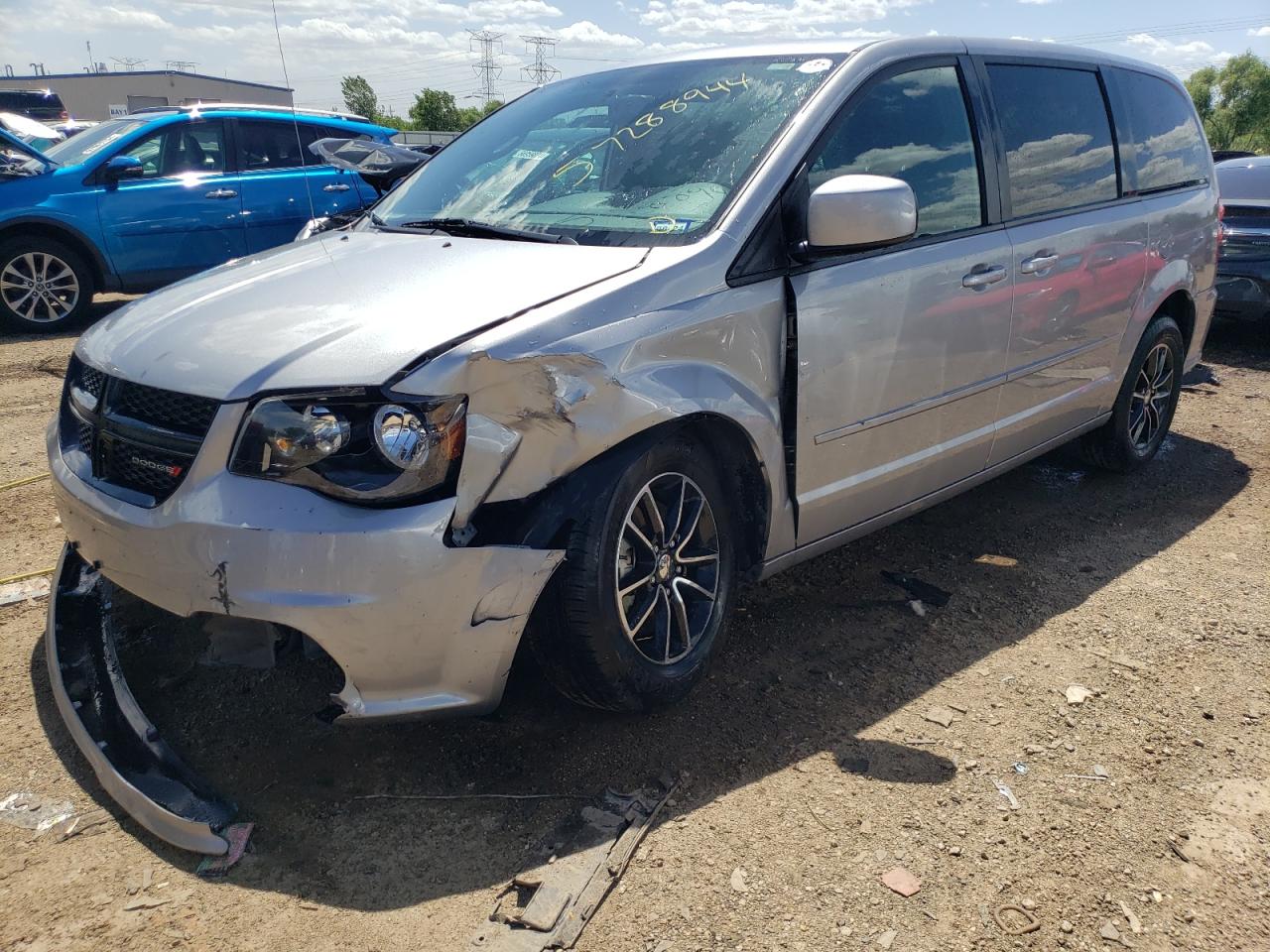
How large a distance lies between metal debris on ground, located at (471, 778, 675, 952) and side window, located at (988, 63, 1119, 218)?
2.64 metres

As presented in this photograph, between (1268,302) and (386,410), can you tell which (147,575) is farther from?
(1268,302)

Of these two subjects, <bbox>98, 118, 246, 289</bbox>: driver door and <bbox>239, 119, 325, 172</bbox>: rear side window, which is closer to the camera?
<bbox>98, 118, 246, 289</bbox>: driver door

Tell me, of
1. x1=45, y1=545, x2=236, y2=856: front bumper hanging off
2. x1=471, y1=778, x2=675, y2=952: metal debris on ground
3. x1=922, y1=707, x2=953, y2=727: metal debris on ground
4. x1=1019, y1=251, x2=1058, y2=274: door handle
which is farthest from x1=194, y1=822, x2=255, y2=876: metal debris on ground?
x1=1019, y1=251, x2=1058, y2=274: door handle

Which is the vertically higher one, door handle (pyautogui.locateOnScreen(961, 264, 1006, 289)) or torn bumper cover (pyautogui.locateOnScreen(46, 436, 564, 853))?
door handle (pyautogui.locateOnScreen(961, 264, 1006, 289))

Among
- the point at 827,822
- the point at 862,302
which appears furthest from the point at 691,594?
the point at 862,302

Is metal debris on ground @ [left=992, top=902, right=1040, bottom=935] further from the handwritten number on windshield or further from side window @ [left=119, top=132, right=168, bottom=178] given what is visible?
side window @ [left=119, top=132, right=168, bottom=178]

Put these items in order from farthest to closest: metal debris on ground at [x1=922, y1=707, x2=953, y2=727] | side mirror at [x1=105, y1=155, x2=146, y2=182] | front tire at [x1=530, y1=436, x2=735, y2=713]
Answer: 1. side mirror at [x1=105, y1=155, x2=146, y2=182]
2. metal debris on ground at [x1=922, y1=707, x2=953, y2=727]
3. front tire at [x1=530, y1=436, x2=735, y2=713]

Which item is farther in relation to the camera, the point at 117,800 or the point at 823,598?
the point at 823,598

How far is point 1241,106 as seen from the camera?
7119 centimetres

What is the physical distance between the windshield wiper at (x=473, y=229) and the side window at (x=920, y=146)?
0.81 meters

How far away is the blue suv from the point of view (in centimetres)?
802

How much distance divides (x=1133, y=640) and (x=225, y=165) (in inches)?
316

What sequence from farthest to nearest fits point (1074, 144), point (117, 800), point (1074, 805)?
1. point (1074, 144)
2. point (1074, 805)
3. point (117, 800)

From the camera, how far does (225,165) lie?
8.66m
